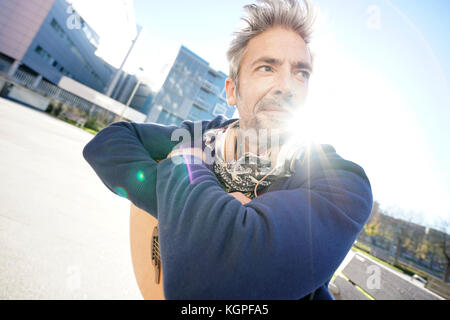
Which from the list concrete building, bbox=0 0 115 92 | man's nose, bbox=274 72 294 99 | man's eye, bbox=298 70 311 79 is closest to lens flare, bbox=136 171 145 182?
man's nose, bbox=274 72 294 99

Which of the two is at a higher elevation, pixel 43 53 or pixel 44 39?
pixel 44 39

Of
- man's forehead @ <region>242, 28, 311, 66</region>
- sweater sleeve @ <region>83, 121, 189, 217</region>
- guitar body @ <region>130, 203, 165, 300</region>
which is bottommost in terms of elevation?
guitar body @ <region>130, 203, 165, 300</region>

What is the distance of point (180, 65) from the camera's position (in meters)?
35.8

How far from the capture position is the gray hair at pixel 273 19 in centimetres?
160

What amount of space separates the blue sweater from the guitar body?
15.2 inches

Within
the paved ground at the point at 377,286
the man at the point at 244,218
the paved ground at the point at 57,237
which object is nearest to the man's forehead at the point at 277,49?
the man at the point at 244,218

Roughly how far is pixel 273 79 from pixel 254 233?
3.78 ft

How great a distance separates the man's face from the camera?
51.8 inches

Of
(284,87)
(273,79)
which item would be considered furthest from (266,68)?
(284,87)

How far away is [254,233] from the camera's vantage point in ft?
1.98

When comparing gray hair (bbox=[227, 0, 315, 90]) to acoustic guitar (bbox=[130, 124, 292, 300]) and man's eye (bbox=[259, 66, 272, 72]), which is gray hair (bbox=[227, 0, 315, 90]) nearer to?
man's eye (bbox=[259, 66, 272, 72])

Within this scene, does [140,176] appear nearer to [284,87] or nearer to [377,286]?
[284,87]
